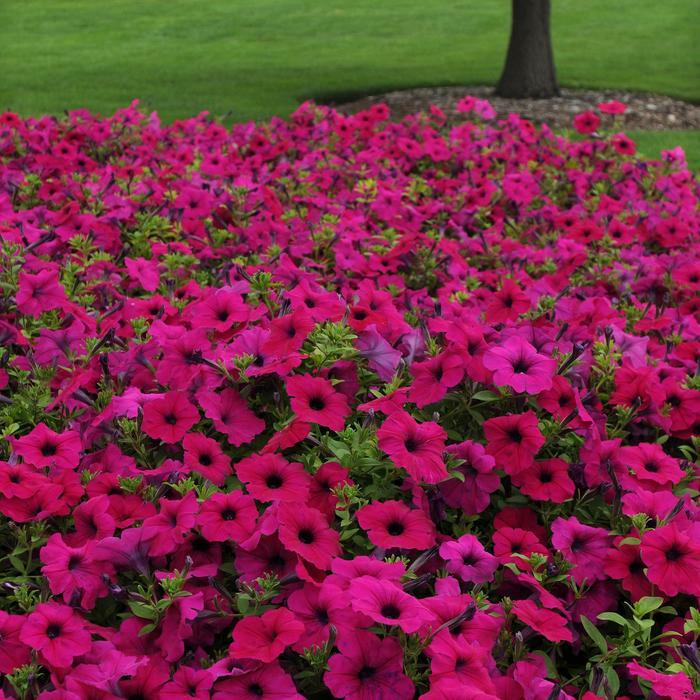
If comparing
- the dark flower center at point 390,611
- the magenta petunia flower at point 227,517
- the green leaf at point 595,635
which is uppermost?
the magenta petunia flower at point 227,517

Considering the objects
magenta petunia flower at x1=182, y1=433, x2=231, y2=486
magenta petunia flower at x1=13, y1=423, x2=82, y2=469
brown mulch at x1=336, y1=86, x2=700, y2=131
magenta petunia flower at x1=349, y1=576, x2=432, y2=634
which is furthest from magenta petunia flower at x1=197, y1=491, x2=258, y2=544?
brown mulch at x1=336, y1=86, x2=700, y2=131

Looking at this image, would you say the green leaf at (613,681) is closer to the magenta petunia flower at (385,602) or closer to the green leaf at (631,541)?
the green leaf at (631,541)

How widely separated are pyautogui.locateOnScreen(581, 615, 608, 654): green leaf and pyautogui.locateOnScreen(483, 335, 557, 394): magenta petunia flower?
0.57 m

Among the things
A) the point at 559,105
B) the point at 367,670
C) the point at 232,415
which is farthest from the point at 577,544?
the point at 559,105

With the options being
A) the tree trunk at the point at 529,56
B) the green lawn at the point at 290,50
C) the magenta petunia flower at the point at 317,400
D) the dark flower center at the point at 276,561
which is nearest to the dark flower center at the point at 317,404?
the magenta petunia flower at the point at 317,400

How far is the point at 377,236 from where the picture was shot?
472 centimetres

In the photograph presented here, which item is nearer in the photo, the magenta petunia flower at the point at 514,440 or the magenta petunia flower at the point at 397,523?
the magenta petunia flower at the point at 397,523

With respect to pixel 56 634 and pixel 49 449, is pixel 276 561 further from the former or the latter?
pixel 49 449

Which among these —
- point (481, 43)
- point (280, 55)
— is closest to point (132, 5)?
point (280, 55)

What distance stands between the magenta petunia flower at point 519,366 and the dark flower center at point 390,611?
0.73 metres

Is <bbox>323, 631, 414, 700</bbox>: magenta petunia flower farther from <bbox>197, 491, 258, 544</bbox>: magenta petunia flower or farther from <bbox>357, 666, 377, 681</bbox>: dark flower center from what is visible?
Result: <bbox>197, 491, 258, 544</bbox>: magenta petunia flower

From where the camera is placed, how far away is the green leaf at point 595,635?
2.03 meters

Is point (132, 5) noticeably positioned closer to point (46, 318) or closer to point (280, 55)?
point (280, 55)

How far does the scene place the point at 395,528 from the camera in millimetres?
2195
